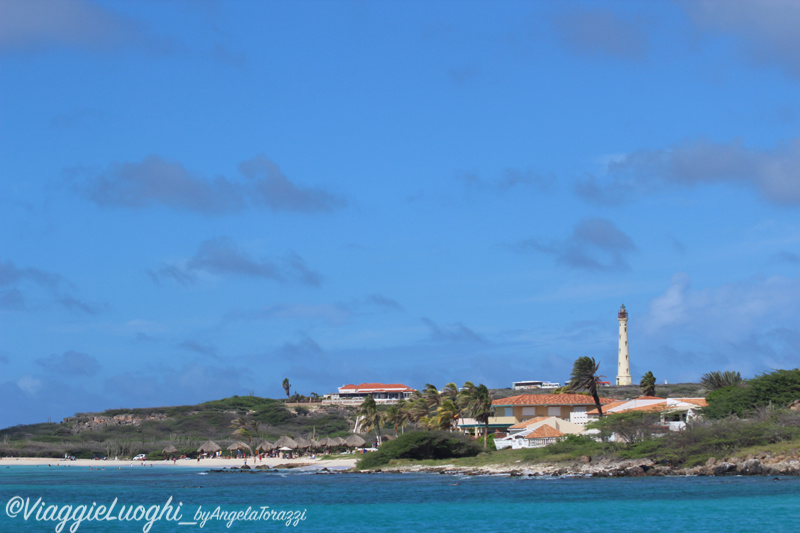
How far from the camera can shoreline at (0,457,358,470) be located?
85744 millimetres

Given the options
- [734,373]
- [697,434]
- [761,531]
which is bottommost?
[761,531]

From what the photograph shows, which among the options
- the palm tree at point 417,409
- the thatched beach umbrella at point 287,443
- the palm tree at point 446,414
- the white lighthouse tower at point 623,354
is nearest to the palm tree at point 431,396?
the palm tree at point 417,409

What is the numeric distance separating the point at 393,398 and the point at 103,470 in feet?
225

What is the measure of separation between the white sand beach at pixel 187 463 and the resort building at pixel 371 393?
51905mm

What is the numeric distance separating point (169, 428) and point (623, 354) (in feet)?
229

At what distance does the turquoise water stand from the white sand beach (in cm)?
1956

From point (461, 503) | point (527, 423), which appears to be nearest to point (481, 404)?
point (527, 423)

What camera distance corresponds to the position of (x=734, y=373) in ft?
248

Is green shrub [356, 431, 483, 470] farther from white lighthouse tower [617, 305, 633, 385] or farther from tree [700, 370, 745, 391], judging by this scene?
white lighthouse tower [617, 305, 633, 385]

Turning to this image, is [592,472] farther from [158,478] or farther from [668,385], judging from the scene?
[668,385]

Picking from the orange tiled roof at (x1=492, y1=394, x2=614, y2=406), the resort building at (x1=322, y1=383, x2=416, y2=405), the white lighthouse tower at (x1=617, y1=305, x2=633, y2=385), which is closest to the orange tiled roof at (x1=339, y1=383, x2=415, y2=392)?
the resort building at (x1=322, y1=383, x2=416, y2=405)

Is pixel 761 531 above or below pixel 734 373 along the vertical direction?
below

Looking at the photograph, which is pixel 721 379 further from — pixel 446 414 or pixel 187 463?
pixel 187 463

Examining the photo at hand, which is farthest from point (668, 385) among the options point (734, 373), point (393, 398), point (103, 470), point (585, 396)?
point (103, 470)
